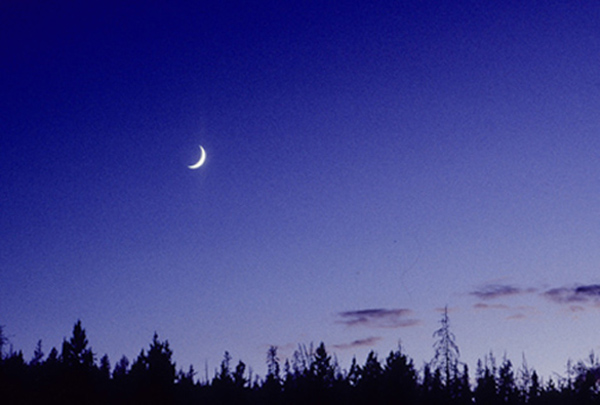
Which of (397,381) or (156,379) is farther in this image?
(397,381)

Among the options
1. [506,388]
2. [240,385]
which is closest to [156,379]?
[240,385]

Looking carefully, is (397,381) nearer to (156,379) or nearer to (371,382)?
(371,382)

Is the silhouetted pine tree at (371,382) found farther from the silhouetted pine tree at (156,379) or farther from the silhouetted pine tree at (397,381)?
the silhouetted pine tree at (156,379)

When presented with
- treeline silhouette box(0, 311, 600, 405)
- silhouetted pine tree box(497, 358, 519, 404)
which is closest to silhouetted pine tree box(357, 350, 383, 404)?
treeline silhouette box(0, 311, 600, 405)

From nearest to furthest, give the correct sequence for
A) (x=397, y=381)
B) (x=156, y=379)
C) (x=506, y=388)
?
1. (x=156, y=379)
2. (x=397, y=381)
3. (x=506, y=388)

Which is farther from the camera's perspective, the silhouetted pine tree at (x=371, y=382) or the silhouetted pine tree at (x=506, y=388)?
the silhouetted pine tree at (x=506, y=388)

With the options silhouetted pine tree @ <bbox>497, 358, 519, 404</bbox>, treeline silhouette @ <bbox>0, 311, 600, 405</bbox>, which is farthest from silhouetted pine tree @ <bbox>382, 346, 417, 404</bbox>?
silhouetted pine tree @ <bbox>497, 358, 519, 404</bbox>

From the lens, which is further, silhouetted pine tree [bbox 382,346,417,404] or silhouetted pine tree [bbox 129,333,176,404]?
Result: silhouetted pine tree [bbox 382,346,417,404]

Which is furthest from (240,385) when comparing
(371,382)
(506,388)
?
(506,388)

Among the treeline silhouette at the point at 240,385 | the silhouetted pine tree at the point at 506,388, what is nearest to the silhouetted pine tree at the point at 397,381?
the treeline silhouette at the point at 240,385

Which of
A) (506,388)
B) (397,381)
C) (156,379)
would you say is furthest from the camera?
(506,388)

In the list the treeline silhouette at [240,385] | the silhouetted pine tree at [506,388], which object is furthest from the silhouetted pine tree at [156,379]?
the silhouetted pine tree at [506,388]

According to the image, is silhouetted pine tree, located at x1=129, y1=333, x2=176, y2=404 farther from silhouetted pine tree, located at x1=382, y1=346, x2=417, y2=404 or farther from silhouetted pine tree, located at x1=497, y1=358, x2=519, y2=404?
silhouetted pine tree, located at x1=497, y1=358, x2=519, y2=404

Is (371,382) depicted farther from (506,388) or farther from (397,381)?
(506,388)
